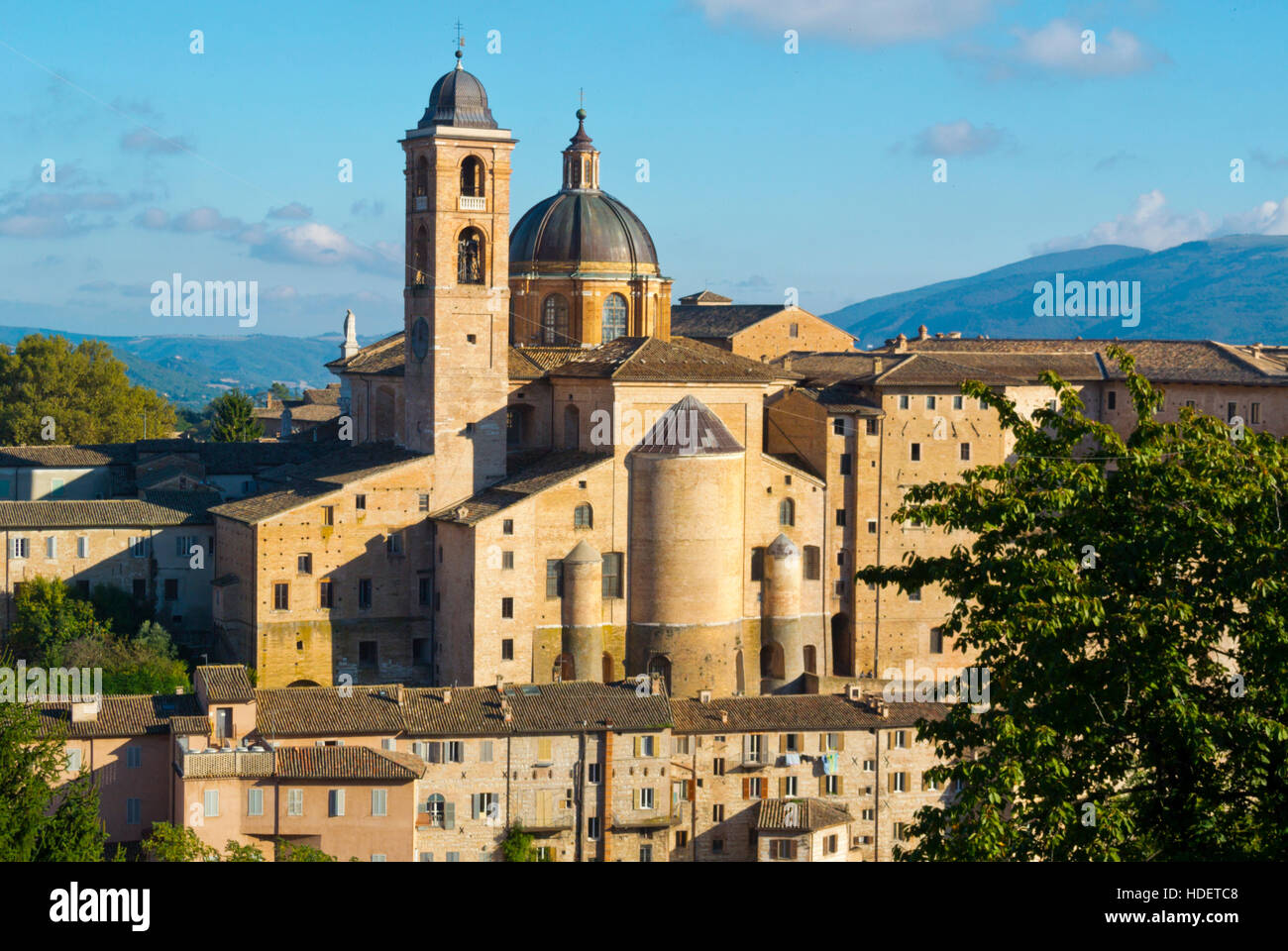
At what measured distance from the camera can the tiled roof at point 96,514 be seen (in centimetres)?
4644

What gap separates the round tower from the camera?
46.3 m

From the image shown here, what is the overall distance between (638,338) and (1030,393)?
1291 centimetres

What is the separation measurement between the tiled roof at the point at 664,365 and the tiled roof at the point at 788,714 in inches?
337

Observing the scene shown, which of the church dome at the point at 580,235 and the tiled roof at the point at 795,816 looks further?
the church dome at the point at 580,235

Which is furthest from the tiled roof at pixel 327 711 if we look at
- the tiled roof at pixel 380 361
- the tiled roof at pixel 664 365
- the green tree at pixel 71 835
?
the tiled roof at pixel 380 361

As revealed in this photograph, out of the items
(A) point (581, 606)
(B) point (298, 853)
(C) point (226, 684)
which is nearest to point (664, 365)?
(A) point (581, 606)

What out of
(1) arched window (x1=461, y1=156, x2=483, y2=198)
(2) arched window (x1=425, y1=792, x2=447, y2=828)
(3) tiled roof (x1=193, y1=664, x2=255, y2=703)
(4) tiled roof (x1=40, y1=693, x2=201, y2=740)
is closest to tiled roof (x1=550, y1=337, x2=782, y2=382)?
(1) arched window (x1=461, y1=156, x2=483, y2=198)

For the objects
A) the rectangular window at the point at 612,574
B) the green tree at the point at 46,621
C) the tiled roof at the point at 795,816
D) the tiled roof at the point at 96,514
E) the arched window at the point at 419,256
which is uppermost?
the arched window at the point at 419,256

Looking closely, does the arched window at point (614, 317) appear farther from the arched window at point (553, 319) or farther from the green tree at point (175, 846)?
the green tree at point (175, 846)

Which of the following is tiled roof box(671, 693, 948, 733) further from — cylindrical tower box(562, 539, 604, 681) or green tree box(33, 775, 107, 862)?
green tree box(33, 775, 107, 862)

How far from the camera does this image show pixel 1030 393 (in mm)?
53281

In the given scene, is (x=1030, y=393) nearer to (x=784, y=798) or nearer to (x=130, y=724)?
(x=784, y=798)

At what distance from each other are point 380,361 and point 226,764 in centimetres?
1970
